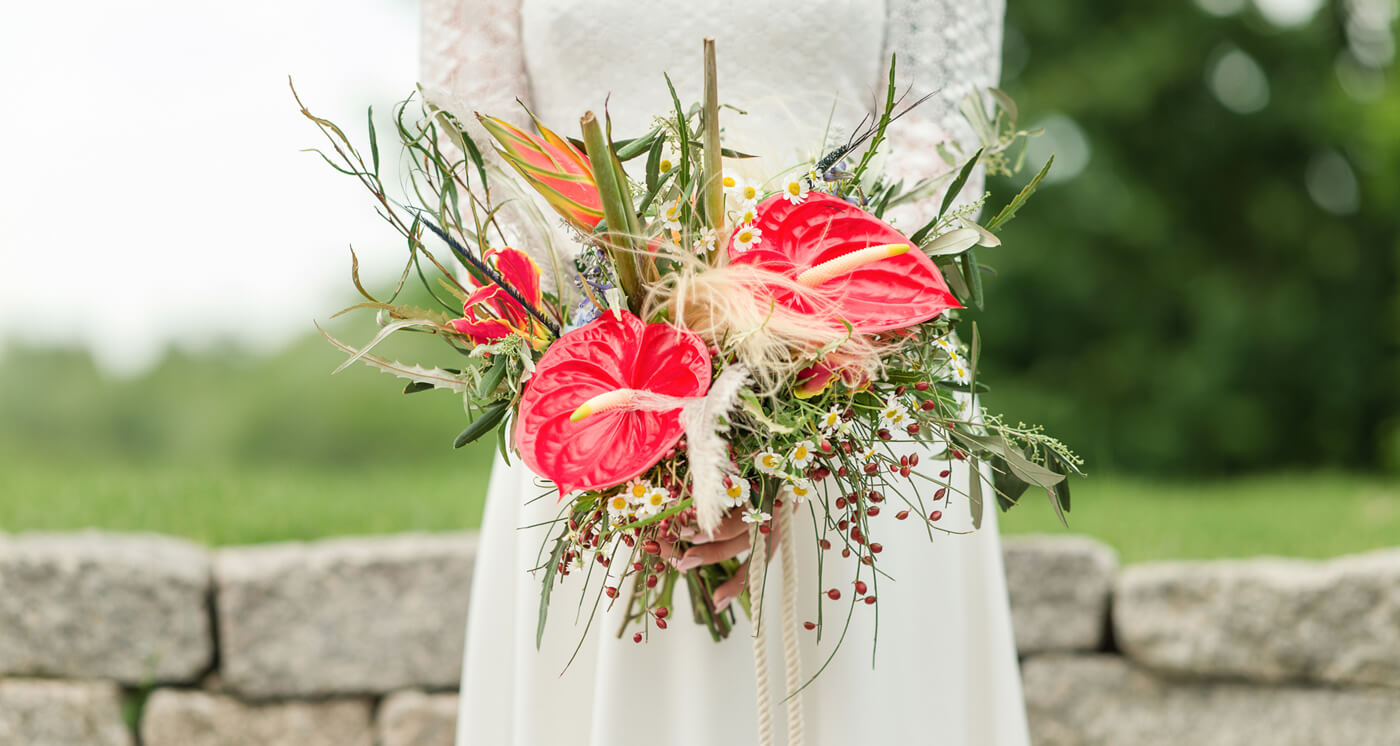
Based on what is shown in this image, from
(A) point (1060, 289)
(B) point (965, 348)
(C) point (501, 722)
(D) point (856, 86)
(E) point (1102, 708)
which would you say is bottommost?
(E) point (1102, 708)

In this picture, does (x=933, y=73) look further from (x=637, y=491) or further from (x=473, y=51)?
(x=637, y=491)

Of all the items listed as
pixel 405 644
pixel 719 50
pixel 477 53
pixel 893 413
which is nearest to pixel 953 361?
pixel 893 413

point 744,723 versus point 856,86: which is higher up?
point 856,86

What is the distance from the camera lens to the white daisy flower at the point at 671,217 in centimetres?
98

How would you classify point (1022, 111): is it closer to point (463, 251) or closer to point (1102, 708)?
point (1102, 708)

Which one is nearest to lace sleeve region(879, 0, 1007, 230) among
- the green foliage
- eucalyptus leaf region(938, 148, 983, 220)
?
eucalyptus leaf region(938, 148, 983, 220)

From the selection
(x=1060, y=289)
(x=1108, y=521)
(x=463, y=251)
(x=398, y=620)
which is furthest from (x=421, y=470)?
(x=1060, y=289)

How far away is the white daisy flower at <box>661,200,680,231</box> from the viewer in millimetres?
983

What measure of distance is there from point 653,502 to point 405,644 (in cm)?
165

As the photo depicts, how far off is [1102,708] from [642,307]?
1.90 metres

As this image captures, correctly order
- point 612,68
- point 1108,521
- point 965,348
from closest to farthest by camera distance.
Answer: point 965,348, point 612,68, point 1108,521

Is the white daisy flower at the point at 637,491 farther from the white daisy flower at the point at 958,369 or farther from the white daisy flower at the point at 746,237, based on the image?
the white daisy flower at the point at 958,369

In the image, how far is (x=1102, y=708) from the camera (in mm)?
2410

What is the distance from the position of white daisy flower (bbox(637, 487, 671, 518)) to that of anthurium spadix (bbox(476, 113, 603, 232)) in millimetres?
268
